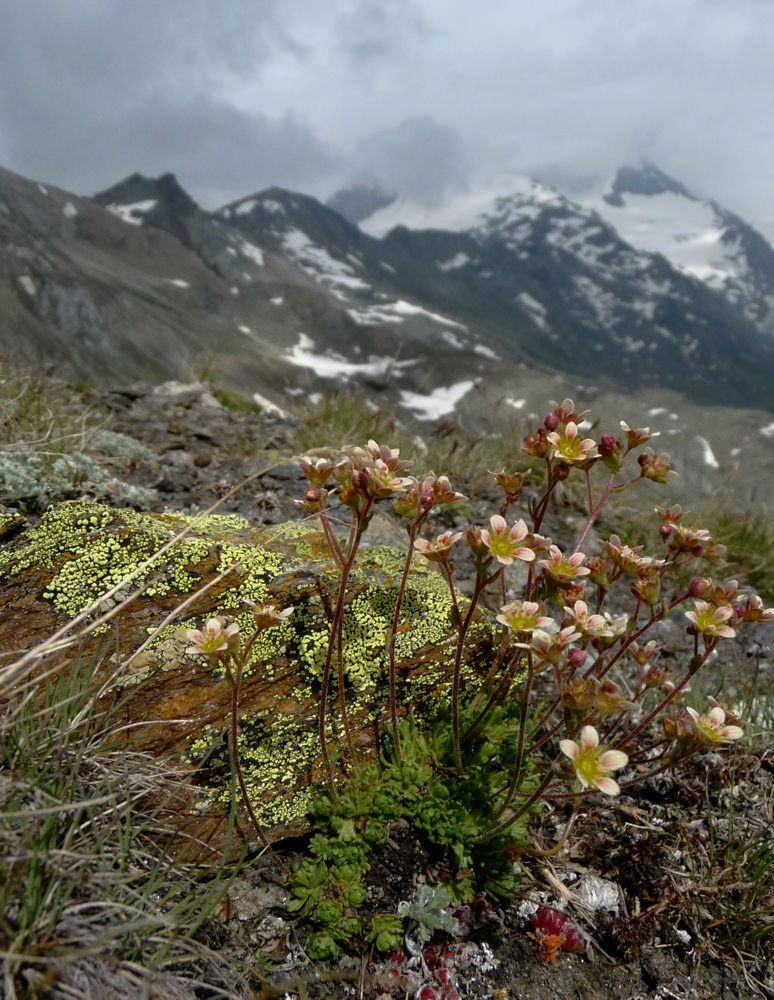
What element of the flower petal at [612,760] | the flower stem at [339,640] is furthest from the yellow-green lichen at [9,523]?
the flower petal at [612,760]

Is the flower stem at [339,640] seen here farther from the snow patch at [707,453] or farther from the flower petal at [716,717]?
the snow patch at [707,453]

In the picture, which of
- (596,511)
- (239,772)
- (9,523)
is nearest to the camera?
(239,772)

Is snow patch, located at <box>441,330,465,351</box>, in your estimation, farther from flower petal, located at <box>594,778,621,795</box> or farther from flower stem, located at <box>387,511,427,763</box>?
flower petal, located at <box>594,778,621,795</box>

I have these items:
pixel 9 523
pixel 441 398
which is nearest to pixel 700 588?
pixel 9 523

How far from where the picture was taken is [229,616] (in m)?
2.99

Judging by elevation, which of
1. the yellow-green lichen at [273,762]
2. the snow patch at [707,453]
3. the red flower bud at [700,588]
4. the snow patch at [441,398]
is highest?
the red flower bud at [700,588]

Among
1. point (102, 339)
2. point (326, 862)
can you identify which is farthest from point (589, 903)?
point (102, 339)

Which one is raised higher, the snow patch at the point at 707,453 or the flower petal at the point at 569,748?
the flower petal at the point at 569,748

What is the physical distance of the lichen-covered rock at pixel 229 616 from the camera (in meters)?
2.72

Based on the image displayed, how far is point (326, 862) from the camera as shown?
2.61 metres

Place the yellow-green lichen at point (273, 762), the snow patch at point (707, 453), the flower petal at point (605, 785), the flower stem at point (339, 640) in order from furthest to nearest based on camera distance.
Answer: the snow patch at point (707, 453)
the yellow-green lichen at point (273, 762)
the flower stem at point (339, 640)
the flower petal at point (605, 785)

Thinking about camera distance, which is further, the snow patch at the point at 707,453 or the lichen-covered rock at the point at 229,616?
the snow patch at the point at 707,453

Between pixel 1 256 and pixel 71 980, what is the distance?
134296mm

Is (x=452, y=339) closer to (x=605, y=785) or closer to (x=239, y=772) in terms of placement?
(x=239, y=772)
